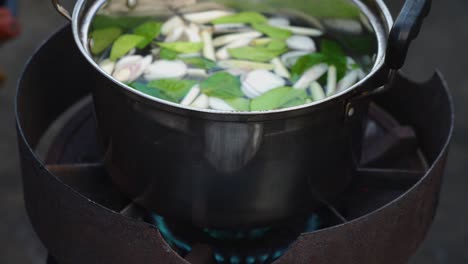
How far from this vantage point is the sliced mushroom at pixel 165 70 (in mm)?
1557

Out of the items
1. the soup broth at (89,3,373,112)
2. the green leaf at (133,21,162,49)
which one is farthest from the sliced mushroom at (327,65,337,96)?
the green leaf at (133,21,162,49)

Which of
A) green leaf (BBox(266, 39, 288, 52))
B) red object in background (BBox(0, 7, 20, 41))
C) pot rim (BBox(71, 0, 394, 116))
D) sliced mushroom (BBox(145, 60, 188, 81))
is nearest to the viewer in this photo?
pot rim (BBox(71, 0, 394, 116))

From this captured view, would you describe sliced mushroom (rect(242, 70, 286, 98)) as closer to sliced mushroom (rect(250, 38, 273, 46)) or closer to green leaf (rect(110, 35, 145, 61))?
sliced mushroom (rect(250, 38, 273, 46))

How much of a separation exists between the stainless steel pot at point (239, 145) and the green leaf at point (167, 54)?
154 millimetres

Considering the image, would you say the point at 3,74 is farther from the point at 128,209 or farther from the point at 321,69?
the point at 321,69

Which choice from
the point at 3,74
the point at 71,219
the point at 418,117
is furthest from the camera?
the point at 3,74

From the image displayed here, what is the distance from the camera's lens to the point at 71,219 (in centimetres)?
141

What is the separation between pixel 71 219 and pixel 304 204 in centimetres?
50

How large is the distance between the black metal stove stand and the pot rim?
24 cm

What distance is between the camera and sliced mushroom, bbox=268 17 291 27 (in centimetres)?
175

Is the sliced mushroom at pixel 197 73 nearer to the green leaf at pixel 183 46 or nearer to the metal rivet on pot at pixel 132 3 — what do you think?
the green leaf at pixel 183 46

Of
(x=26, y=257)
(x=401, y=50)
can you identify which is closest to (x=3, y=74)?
(x=26, y=257)

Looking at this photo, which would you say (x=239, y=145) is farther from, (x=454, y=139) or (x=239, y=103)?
(x=454, y=139)

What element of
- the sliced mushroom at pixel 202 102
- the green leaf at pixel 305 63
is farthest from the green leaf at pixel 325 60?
the sliced mushroom at pixel 202 102
